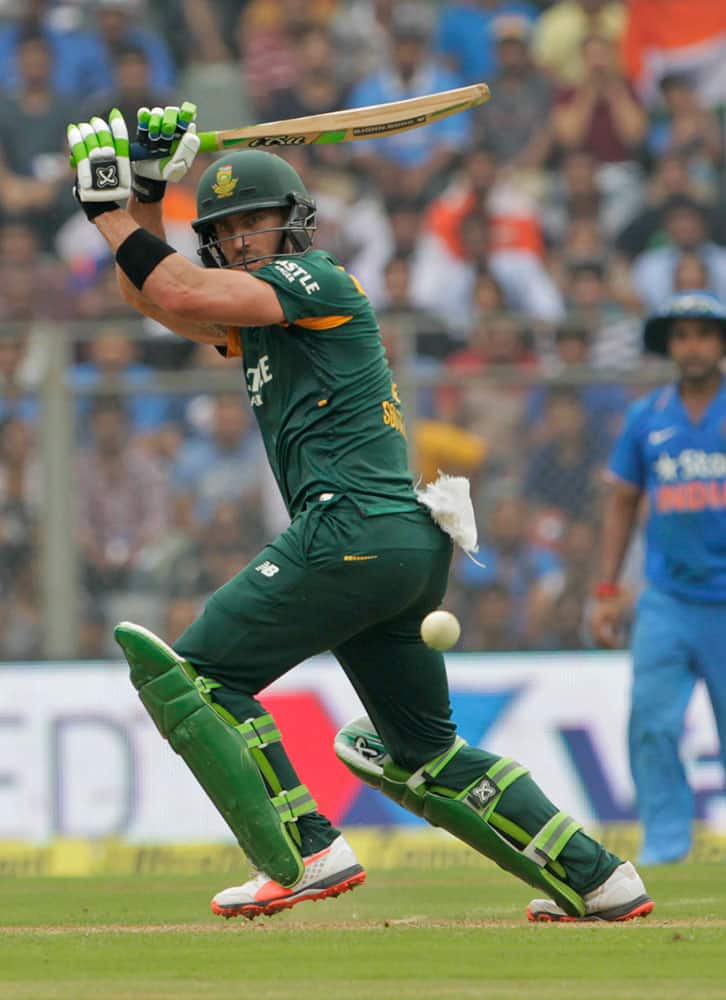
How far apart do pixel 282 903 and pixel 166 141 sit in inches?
94.1

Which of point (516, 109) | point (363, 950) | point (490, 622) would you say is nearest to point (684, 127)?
point (516, 109)

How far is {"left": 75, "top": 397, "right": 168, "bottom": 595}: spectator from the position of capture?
35.6 ft

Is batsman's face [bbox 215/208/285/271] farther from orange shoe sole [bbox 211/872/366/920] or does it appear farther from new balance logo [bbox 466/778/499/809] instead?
orange shoe sole [bbox 211/872/366/920]

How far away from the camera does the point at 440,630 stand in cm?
561

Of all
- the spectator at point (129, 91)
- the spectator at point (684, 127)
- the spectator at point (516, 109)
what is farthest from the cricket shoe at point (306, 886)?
the spectator at point (684, 127)

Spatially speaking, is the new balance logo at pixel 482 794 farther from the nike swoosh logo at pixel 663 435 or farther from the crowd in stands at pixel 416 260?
the crowd in stands at pixel 416 260

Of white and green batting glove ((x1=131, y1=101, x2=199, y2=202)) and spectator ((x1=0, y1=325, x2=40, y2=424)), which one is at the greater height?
white and green batting glove ((x1=131, y1=101, x2=199, y2=202))

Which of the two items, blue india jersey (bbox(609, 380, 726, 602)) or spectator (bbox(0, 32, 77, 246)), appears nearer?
blue india jersey (bbox(609, 380, 726, 602))

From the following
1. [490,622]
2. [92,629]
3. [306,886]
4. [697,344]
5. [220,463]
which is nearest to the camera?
[306,886]

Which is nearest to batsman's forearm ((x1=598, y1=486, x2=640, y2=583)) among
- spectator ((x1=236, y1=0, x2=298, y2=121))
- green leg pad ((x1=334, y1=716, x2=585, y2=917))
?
green leg pad ((x1=334, y1=716, x2=585, y2=917))

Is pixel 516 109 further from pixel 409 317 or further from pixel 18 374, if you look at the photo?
pixel 18 374

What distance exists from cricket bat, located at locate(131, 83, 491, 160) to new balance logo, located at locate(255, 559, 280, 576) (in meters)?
1.46

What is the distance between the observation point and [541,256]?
1494cm

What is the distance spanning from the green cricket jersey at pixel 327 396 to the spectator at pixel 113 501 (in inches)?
199
